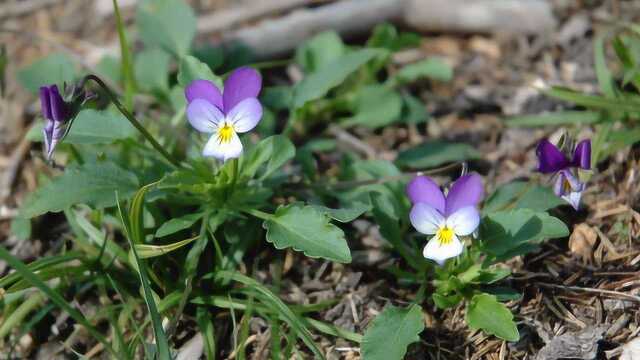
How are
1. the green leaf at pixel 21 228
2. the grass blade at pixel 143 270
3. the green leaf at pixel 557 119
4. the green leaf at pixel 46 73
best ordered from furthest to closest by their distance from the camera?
the green leaf at pixel 46 73, the green leaf at pixel 557 119, the green leaf at pixel 21 228, the grass blade at pixel 143 270

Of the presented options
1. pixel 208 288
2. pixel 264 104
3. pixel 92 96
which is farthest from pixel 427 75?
pixel 92 96

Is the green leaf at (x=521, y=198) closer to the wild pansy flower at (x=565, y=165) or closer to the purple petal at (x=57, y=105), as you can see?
the wild pansy flower at (x=565, y=165)

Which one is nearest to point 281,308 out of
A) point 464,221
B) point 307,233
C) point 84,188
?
point 307,233

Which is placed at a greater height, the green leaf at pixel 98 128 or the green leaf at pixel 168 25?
the green leaf at pixel 168 25

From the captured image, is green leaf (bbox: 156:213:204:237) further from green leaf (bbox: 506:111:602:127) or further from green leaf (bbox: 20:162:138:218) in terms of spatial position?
green leaf (bbox: 506:111:602:127)

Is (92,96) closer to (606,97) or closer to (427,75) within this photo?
(427,75)

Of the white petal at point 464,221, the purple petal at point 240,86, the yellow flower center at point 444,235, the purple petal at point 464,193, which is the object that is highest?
the purple petal at point 240,86

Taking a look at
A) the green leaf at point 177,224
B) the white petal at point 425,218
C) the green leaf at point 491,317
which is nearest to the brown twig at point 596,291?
the green leaf at point 491,317
